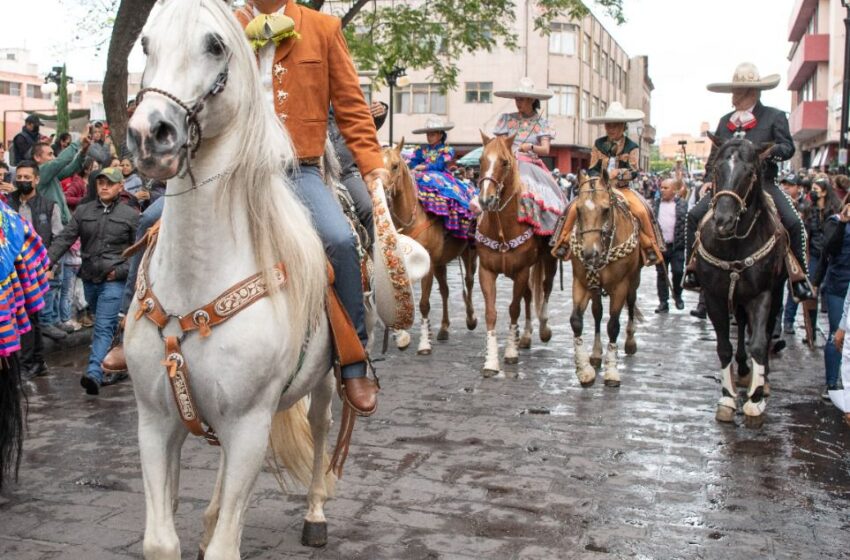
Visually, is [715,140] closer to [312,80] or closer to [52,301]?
[312,80]

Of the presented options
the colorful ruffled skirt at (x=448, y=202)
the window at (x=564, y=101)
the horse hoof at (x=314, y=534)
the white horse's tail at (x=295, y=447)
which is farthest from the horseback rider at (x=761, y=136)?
the window at (x=564, y=101)

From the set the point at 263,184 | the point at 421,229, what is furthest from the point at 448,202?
the point at 263,184

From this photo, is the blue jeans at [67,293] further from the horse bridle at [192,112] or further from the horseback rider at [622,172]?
the horse bridle at [192,112]

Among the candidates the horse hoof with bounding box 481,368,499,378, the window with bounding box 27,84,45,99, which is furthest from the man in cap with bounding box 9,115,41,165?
the window with bounding box 27,84,45,99

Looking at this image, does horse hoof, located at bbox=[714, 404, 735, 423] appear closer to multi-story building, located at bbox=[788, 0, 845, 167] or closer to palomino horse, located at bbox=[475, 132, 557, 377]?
palomino horse, located at bbox=[475, 132, 557, 377]

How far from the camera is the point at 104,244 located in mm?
9086

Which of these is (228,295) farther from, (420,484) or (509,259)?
(509,259)

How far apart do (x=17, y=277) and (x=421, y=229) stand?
602 centimetres

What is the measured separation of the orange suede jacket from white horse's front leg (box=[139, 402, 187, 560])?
4.82ft

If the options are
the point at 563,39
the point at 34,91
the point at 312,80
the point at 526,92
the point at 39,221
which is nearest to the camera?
the point at 312,80

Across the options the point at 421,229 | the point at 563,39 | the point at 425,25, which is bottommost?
the point at 421,229

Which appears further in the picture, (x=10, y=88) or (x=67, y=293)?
(x=10, y=88)

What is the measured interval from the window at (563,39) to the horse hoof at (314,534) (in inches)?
2087

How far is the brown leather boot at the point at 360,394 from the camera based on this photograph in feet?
14.1
